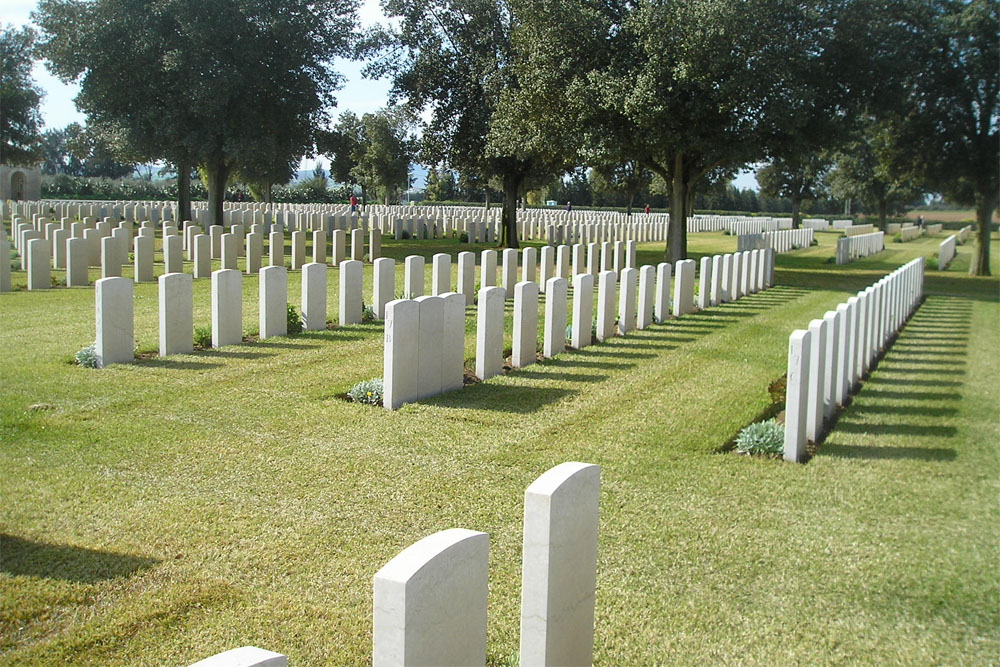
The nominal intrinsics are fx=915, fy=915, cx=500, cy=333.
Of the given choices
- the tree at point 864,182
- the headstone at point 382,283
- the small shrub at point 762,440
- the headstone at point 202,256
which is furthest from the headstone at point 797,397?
the tree at point 864,182

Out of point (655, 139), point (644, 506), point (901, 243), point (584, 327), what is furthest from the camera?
point (901, 243)

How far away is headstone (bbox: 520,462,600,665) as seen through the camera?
2906 mm

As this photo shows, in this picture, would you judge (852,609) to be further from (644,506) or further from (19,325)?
(19,325)

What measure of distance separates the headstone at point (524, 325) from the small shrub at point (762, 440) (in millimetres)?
3349

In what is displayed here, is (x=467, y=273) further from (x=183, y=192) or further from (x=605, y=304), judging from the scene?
(x=183, y=192)

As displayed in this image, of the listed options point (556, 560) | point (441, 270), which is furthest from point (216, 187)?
point (556, 560)

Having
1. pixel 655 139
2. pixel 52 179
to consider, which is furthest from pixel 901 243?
pixel 52 179

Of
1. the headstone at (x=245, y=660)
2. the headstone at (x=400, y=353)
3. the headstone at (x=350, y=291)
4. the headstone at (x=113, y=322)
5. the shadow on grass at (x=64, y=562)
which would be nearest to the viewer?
the headstone at (x=245, y=660)

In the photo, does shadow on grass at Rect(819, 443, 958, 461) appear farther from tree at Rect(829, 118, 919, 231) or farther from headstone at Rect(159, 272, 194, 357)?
tree at Rect(829, 118, 919, 231)

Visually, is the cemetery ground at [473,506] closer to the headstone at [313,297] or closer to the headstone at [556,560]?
the headstone at [556,560]

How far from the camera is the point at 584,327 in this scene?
36.8 ft

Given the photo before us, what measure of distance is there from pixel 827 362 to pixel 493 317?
321 centimetres

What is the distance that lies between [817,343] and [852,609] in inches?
119

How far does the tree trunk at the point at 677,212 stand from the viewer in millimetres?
24469
